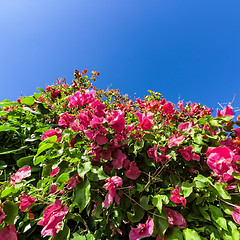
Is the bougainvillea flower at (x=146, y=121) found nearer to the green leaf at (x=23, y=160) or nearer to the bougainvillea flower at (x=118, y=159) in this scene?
the bougainvillea flower at (x=118, y=159)

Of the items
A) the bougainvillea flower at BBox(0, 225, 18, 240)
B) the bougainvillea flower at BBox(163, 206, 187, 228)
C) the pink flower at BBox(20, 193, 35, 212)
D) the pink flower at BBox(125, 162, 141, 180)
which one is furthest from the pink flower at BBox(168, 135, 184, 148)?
→ the bougainvillea flower at BBox(0, 225, 18, 240)

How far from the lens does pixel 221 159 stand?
1066mm

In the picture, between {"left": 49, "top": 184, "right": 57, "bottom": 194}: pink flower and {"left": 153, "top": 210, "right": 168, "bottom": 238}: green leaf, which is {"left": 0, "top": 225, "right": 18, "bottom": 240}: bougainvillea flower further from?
{"left": 153, "top": 210, "right": 168, "bottom": 238}: green leaf

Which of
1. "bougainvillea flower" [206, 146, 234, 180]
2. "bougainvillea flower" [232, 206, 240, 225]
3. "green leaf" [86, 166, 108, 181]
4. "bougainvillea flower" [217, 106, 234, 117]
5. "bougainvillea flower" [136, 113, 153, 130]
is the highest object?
"bougainvillea flower" [217, 106, 234, 117]

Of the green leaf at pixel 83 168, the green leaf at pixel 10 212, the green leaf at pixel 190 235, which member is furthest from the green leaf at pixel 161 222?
the green leaf at pixel 10 212

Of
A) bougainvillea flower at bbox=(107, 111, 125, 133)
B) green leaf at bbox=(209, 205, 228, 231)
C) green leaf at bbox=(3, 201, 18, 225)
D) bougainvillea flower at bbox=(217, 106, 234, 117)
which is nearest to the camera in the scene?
green leaf at bbox=(3, 201, 18, 225)

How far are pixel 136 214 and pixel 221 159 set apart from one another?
57cm

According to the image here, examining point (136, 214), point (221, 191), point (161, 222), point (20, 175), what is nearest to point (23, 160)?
point (20, 175)

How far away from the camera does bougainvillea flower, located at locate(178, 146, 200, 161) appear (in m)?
1.19

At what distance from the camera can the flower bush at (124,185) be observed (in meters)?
0.97

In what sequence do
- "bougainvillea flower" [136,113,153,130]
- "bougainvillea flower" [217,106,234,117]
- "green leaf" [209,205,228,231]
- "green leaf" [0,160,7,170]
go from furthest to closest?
"green leaf" [0,160,7,170]
"bougainvillea flower" [217,106,234,117]
"bougainvillea flower" [136,113,153,130]
"green leaf" [209,205,228,231]

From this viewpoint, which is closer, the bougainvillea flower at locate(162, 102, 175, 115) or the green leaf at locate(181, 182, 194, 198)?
the green leaf at locate(181, 182, 194, 198)

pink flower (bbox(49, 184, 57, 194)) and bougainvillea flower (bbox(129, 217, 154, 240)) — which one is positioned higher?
pink flower (bbox(49, 184, 57, 194))

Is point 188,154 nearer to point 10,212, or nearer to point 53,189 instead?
point 53,189
